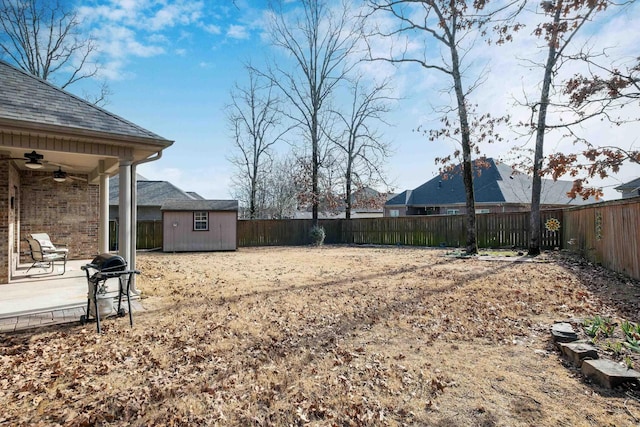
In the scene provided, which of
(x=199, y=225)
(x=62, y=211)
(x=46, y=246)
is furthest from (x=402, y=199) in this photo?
(x=46, y=246)

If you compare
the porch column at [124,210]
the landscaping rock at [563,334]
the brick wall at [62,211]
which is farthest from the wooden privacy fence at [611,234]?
the brick wall at [62,211]

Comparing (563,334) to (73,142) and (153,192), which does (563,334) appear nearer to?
(73,142)

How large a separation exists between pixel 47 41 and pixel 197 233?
46.0 feet

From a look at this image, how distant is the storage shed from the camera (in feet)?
53.6

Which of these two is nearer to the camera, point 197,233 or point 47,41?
point 197,233

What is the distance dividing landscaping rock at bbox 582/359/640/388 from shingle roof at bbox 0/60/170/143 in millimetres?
6372

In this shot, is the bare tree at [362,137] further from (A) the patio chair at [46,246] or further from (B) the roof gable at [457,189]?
(A) the patio chair at [46,246]

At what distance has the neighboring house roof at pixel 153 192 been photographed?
857 inches

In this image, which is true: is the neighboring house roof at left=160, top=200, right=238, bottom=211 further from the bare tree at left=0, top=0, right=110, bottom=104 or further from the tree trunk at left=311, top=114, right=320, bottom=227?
the bare tree at left=0, top=0, right=110, bottom=104

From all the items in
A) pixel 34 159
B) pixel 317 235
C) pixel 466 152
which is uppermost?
pixel 466 152

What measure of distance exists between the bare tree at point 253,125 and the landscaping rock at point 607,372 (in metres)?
24.5

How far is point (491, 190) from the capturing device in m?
23.7

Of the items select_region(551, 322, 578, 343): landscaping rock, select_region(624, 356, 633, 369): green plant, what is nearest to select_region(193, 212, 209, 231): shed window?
select_region(551, 322, 578, 343): landscaping rock

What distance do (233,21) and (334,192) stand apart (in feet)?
53.2
